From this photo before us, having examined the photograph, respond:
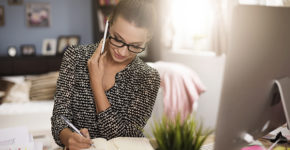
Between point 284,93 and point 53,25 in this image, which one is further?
point 53,25

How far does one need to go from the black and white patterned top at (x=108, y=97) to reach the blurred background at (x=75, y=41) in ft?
3.75

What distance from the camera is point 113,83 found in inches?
52.4

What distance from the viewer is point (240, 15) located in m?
0.58

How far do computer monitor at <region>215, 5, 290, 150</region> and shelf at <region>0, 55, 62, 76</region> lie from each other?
3.42 meters

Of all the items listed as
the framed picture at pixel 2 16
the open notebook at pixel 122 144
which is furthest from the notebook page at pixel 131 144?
the framed picture at pixel 2 16

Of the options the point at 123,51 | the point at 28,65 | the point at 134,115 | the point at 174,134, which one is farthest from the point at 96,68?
the point at 28,65

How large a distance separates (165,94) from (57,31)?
2.13 metres

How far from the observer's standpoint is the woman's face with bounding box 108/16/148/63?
3.84ft

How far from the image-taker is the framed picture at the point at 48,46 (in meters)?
4.03

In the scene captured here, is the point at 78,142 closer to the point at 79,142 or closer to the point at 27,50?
the point at 79,142

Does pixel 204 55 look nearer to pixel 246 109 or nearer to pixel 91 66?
pixel 91 66

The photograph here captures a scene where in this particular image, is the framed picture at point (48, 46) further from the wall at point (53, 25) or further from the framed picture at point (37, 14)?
the framed picture at point (37, 14)

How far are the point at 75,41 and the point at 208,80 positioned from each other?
1.94 meters

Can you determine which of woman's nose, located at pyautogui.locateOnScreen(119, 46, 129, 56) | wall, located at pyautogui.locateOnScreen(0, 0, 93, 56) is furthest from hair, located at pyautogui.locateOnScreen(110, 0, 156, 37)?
wall, located at pyautogui.locateOnScreen(0, 0, 93, 56)
